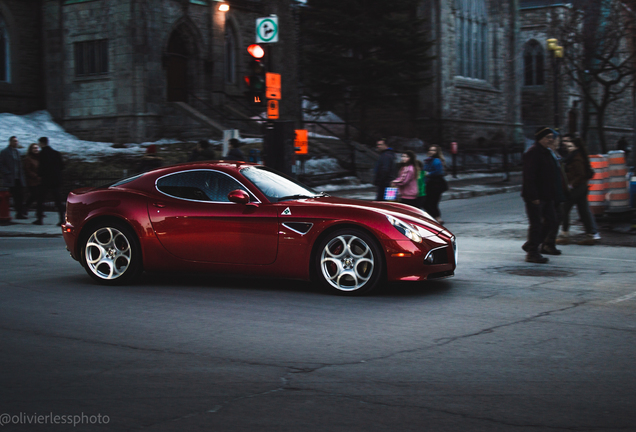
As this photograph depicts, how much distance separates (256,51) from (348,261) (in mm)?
8890

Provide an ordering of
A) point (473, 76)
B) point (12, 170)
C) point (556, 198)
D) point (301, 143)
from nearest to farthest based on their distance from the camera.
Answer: point (556, 198), point (12, 170), point (301, 143), point (473, 76)

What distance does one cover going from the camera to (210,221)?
313 inches

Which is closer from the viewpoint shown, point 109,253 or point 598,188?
point 109,253

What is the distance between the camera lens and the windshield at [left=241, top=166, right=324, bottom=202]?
807 cm

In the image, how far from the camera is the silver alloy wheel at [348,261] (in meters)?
7.53

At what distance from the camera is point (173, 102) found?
2986 cm

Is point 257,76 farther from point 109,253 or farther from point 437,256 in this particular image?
point 437,256

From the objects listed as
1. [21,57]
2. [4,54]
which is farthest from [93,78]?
[4,54]

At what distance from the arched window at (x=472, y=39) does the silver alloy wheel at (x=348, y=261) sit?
119ft

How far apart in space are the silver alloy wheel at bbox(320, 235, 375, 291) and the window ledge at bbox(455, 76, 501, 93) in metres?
35.1

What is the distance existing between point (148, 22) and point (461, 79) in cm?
1964

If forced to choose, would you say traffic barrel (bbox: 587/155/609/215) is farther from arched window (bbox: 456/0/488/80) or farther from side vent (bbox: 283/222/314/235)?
arched window (bbox: 456/0/488/80)

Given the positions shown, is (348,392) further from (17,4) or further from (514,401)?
(17,4)

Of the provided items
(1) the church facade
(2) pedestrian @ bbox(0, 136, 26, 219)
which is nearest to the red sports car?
(2) pedestrian @ bbox(0, 136, 26, 219)
